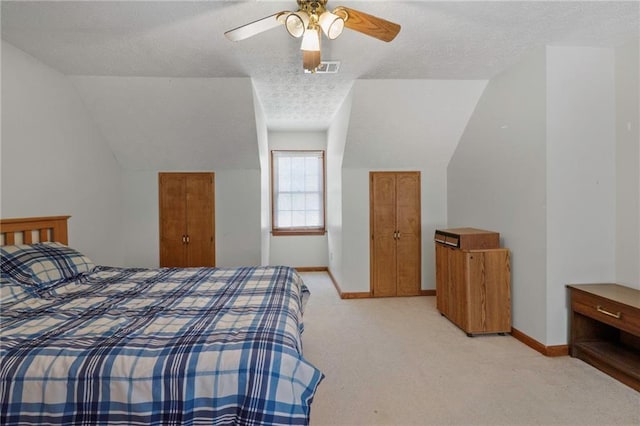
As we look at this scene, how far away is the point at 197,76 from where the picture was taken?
133 inches

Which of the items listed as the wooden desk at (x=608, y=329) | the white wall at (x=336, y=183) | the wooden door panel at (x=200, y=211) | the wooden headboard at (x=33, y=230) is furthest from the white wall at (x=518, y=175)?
the wooden headboard at (x=33, y=230)

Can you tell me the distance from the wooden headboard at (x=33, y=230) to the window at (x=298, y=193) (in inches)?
131

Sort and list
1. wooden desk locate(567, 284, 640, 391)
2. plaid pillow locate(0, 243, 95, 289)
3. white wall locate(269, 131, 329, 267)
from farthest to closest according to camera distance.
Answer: white wall locate(269, 131, 329, 267) → wooden desk locate(567, 284, 640, 391) → plaid pillow locate(0, 243, 95, 289)

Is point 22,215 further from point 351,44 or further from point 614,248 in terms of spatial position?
point 614,248

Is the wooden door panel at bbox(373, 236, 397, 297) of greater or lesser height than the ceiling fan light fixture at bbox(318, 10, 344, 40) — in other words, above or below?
below

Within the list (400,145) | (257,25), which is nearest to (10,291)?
(257,25)

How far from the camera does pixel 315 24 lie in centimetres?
198

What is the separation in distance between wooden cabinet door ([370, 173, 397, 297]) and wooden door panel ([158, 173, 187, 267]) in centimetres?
258

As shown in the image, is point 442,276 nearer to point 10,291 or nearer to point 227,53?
point 227,53

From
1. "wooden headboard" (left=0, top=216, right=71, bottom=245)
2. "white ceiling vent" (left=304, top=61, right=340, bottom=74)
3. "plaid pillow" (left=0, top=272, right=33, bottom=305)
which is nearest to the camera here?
"plaid pillow" (left=0, top=272, right=33, bottom=305)

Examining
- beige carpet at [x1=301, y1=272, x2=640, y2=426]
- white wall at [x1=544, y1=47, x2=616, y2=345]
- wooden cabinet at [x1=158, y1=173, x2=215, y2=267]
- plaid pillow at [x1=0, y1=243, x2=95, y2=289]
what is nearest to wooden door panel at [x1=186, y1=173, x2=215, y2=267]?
wooden cabinet at [x1=158, y1=173, x2=215, y2=267]

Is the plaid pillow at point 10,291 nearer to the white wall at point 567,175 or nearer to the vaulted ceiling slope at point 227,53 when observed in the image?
the vaulted ceiling slope at point 227,53

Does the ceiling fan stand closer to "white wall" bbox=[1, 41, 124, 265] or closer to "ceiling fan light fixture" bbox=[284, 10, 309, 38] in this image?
"ceiling fan light fixture" bbox=[284, 10, 309, 38]

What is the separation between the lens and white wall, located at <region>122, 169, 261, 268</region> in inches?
177
